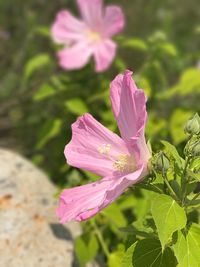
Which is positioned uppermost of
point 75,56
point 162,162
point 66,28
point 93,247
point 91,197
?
point 162,162

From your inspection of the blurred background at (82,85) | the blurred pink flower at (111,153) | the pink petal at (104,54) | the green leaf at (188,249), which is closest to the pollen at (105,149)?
the blurred pink flower at (111,153)

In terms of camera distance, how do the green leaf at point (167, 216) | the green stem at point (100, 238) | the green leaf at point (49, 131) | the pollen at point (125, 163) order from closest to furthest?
the green leaf at point (167, 216) → the pollen at point (125, 163) → the green stem at point (100, 238) → the green leaf at point (49, 131)

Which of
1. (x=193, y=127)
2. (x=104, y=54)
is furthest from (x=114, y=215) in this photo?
(x=104, y=54)

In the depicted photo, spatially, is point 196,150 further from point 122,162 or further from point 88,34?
point 88,34

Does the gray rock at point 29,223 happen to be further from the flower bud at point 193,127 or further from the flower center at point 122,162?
the flower bud at point 193,127

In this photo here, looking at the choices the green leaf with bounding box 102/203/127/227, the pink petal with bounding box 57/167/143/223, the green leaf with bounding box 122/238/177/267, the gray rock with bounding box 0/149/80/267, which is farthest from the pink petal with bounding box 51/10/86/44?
the green leaf with bounding box 122/238/177/267

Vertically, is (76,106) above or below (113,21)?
below

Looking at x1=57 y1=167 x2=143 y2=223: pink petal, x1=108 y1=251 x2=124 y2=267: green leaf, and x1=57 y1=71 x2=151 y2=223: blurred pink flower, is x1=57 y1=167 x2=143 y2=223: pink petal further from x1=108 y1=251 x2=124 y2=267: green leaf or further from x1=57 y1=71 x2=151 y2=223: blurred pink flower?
x1=108 y1=251 x2=124 y2=267: green leaf
